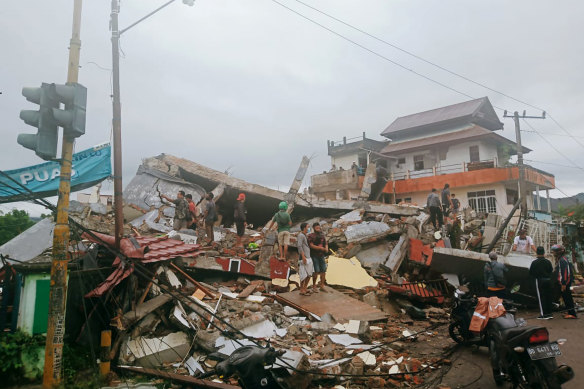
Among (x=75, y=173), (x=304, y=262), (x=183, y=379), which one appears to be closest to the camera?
(x=183, y=379)

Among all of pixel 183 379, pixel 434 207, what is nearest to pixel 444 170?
pixel 434 207

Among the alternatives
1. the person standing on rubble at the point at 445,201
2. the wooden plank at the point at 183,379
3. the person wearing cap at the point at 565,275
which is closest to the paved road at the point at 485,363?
the person wearing cap at the point at 565,275

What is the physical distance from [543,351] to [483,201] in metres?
24.7

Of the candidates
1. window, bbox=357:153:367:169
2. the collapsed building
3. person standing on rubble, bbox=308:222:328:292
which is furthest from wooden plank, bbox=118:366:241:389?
window, bbox=357:153:367:169

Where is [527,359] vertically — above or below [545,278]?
below

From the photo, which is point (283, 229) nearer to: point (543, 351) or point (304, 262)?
point (304, 262)

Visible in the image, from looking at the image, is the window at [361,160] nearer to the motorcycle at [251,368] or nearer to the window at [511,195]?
the window at [511,195]

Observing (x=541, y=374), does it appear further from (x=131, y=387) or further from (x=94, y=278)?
(x=94, y=278)

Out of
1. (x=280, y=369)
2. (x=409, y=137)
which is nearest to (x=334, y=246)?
(x=280, y=369)

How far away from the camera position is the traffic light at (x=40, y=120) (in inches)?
172

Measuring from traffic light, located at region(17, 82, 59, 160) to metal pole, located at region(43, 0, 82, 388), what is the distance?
0.22 metres

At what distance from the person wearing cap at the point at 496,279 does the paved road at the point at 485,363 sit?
1071mm

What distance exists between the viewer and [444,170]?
29281mm

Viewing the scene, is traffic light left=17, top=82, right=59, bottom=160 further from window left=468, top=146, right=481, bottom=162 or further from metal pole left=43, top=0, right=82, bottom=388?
window left=468, top=146, right=481, bottom=162
